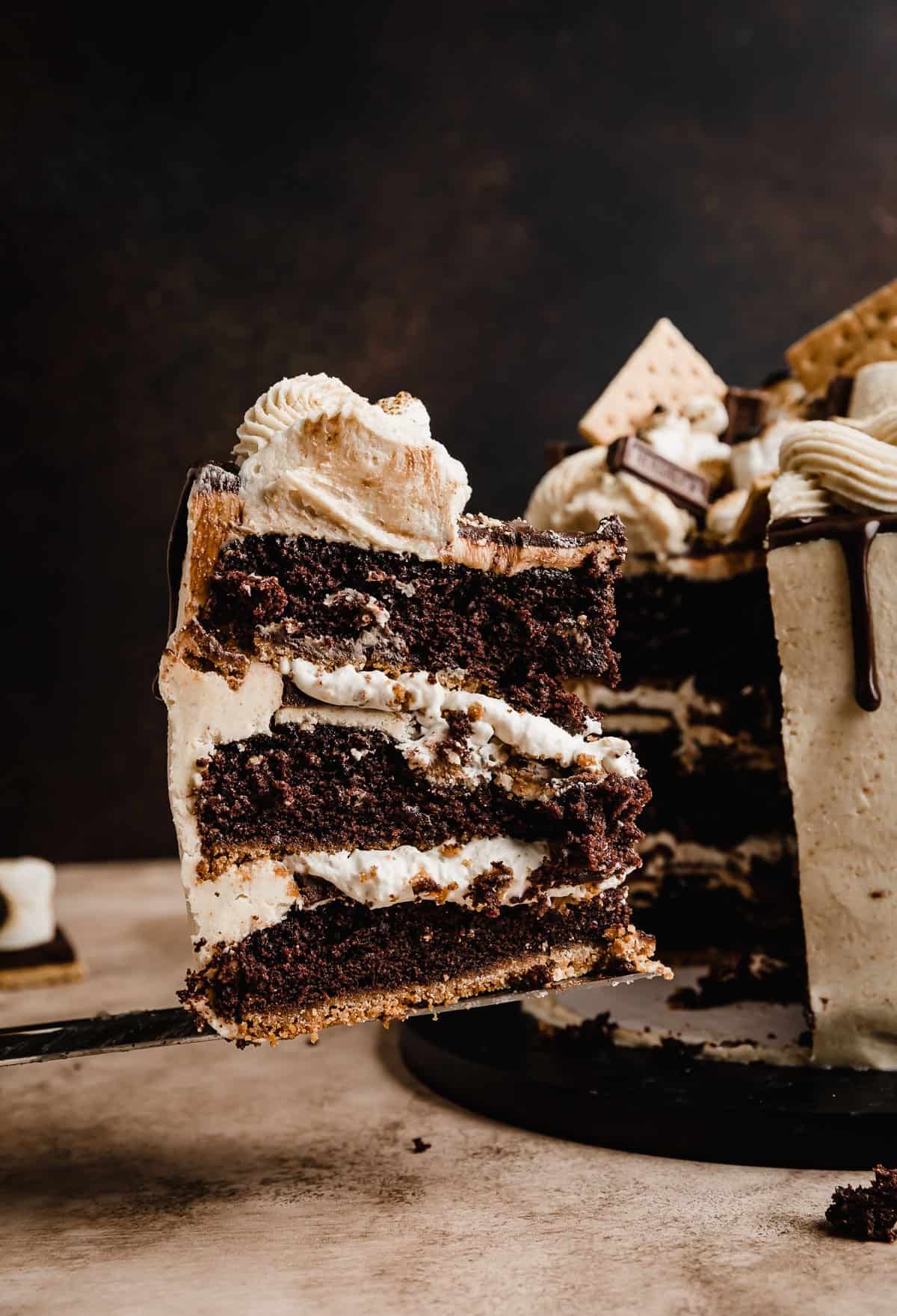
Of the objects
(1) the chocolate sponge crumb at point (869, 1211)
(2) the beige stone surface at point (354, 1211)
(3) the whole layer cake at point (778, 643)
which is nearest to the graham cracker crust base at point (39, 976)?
(2) the beige stone surface at point (354, 1211)

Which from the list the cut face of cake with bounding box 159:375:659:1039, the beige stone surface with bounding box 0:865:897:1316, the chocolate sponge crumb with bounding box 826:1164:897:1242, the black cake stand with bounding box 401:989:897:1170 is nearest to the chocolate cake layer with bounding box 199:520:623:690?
the cut face of cake with bounding box 159:375:659:1039

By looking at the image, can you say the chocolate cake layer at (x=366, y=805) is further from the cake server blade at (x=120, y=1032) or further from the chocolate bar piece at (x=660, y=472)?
the chocolate bar piece at (x=660, y=472)

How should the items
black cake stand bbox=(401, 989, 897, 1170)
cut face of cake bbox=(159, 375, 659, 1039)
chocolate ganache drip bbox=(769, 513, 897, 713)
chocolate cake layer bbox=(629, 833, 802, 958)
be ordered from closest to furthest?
cut face of cake bbox=(159, 375, 659, 1039), black cake stand bbox=(401, 989, 897, 1170), chocolate ganache drip bbox=(769, 513, 897, 713), chocolate cake layer bbox=(629, 833, 802, 958)

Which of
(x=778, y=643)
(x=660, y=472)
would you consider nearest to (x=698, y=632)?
(x=660, y=472)

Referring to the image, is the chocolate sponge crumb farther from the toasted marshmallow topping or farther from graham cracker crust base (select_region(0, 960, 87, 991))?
the toasted marshmallow topping

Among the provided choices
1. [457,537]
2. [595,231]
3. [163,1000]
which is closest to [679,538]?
[457,537]

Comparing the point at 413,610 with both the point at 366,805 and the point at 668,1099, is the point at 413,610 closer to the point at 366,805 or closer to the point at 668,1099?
the point at 366,805

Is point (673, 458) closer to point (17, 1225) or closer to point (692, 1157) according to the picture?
point (692, 1157)
